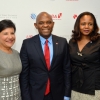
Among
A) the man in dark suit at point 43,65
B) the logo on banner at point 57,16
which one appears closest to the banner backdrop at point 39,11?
the logo on banner at point 57,16

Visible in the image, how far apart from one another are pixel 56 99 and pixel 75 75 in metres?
0.33

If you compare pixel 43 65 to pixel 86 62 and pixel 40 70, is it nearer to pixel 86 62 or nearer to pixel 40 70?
pixel 40 70

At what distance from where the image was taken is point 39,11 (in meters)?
2.32

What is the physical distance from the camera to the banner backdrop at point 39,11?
2.24m

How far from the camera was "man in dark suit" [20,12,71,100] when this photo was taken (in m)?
1.83

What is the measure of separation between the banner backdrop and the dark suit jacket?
468mm

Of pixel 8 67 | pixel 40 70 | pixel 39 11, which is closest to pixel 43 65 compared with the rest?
pixel 40 70

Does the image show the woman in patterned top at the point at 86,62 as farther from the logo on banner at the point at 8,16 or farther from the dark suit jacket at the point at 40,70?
the logo on banner at the point at 8,16

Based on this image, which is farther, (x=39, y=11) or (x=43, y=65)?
(x=39, y=11)

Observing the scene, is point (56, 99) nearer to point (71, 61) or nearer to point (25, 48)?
point (71, 61)

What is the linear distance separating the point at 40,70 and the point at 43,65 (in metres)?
0.06

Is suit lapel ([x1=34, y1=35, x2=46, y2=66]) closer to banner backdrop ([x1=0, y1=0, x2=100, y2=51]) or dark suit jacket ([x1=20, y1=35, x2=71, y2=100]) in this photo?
dark suit jacket ([x1=20, y1=35, x2=71, y2=100])

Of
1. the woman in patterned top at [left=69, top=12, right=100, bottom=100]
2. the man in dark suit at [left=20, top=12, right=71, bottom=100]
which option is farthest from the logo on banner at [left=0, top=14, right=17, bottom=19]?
the woman in patterned top at [left=69, top=12, right=100, bottom=100]

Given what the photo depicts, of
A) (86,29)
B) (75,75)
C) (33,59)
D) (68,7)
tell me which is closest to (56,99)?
(75,75)
